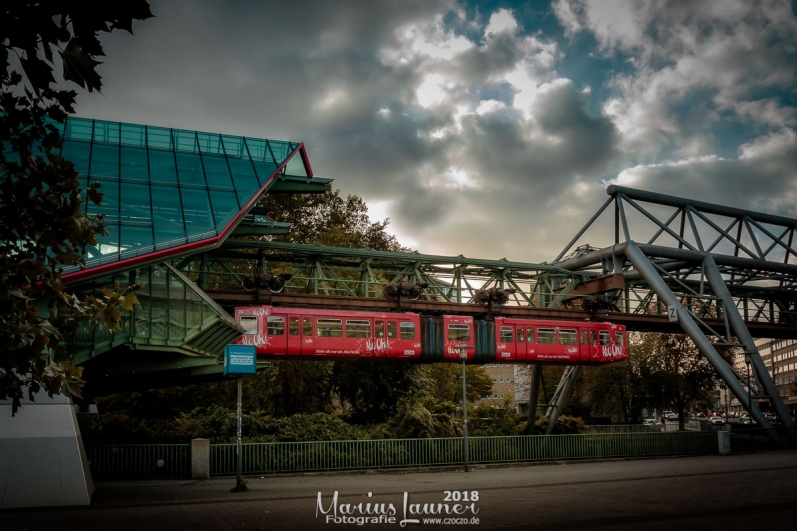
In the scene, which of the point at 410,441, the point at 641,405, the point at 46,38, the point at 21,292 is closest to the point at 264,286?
the point at 410,441

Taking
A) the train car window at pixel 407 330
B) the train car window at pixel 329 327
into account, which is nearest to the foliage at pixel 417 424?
the train car window at pixel 407 330

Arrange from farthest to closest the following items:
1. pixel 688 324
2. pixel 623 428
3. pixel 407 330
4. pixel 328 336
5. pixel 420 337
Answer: pixel 623 428, pixel 688 324, pixel 420 337, pixel 407 330, pixel 328 336

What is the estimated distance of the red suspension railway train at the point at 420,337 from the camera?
2958 centimetres

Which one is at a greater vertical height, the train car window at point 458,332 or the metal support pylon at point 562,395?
the train car window at point 458,332

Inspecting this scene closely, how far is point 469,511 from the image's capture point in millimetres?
15398

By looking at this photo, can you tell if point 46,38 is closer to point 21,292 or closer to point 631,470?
point 21,292

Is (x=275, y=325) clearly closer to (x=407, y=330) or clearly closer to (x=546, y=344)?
(x=407, y=330)

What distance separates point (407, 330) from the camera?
3244cm

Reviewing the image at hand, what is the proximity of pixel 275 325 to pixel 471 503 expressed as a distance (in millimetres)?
14766

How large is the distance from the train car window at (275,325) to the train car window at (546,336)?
13357 millimetres

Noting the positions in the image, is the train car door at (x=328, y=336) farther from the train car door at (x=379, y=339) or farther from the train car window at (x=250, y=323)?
the train car window at (x=250, y=323)

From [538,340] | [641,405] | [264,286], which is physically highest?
Result: [264,286]

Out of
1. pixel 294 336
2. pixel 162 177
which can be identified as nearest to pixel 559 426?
pixel 294 336

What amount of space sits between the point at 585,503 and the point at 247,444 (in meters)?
14.4
